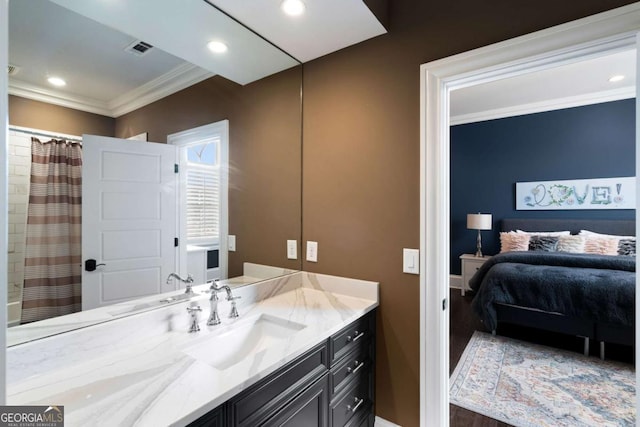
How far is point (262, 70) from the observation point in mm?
1937

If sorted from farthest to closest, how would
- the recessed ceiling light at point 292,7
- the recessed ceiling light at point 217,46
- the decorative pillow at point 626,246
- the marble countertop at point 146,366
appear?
the decorative pillow at point 626,246 → the recessed ceiling light at point 217,46 → the recessed ceiling light at point 292,7 → the marble countertop at point 146,366

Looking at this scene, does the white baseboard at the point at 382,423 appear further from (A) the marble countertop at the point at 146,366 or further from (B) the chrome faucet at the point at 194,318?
(B) the chrome faucet at the point at 194,318

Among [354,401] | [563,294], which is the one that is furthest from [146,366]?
[563,294]

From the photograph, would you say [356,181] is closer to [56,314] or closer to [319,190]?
[319,190]

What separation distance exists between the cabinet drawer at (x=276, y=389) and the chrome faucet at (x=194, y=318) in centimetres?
47

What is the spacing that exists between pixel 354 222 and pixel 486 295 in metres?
2.21

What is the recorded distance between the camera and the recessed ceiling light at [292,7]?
145 centimetres

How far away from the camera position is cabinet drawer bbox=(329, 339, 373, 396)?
141 centimetres

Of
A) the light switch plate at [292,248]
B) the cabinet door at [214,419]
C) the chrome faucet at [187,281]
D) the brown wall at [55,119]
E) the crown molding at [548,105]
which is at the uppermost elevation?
the crown molding at [548,105]

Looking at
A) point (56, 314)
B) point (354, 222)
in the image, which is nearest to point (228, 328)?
point (56, 314)

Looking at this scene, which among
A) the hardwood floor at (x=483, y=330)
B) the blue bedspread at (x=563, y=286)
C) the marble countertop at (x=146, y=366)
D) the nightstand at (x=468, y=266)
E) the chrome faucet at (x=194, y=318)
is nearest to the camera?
the marble countertop at (x=146, y=366)

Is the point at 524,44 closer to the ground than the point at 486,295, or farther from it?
farther from it

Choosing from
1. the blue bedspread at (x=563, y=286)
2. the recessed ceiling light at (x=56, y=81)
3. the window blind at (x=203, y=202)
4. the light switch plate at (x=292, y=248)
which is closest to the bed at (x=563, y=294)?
the blue bedspread at (x=563, y=286)

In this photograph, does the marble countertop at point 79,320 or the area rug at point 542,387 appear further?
the area rug at point 542,387
